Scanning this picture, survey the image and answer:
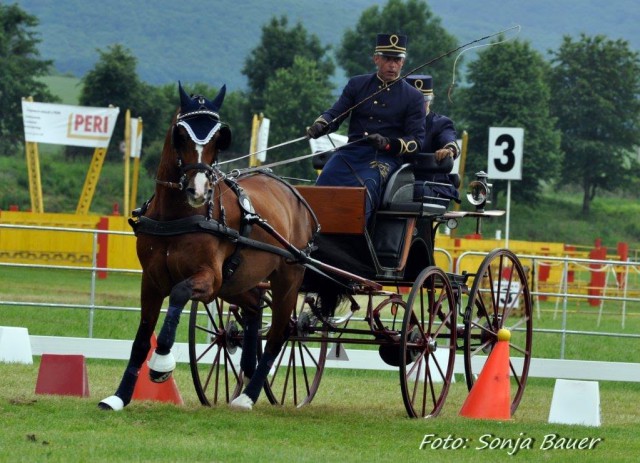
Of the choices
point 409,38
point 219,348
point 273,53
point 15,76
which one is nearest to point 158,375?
point 219,348

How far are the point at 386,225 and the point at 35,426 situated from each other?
11.0 feet

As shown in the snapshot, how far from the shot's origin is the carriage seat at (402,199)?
10609 millimetres

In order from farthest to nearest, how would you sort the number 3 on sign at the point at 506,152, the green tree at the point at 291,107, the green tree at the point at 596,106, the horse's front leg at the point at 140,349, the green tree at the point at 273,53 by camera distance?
the green tree at the point at 273,53 → the green tree at the point at 596,106 → the green tree at the point at 291,107 → the number 3 on sign at the point at 506,152 → the horse's front leg at the point at 140,349

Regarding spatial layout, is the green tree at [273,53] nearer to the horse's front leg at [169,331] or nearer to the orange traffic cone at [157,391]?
the orange traffic cone at [157,391]

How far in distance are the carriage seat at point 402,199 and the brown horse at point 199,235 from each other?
0.88 m

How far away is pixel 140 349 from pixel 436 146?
3493 millimetres

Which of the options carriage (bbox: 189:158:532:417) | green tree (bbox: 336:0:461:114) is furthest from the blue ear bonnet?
green tree (bbox: 336:0:461:114)

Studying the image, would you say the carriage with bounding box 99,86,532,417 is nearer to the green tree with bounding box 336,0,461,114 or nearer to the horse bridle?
the horse bridle

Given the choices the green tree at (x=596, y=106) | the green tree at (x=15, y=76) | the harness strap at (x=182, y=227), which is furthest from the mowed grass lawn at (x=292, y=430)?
the green tree at (x=596, y=106)

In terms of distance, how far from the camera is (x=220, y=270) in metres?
9.14

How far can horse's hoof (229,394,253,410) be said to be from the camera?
32.7 ft

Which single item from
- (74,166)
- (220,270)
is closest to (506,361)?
(220,270)

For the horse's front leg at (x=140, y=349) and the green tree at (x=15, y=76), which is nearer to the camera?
the horse's front leg at (x=140, y=349)

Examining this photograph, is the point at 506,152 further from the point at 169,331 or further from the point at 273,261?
the point at 169,331
